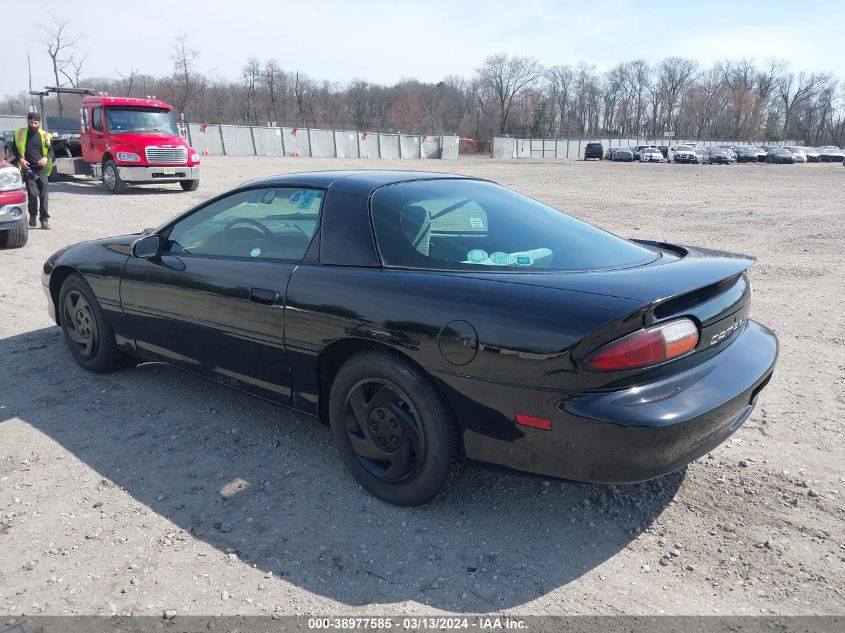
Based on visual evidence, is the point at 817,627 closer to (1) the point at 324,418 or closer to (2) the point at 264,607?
(2) the point at 264,607

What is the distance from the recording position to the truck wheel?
54.7 ft

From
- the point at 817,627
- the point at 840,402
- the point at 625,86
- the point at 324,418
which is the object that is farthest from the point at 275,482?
the point at 625,86

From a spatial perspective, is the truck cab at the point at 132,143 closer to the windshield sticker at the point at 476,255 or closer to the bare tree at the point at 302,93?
the windshield sticker at the point at 476,255

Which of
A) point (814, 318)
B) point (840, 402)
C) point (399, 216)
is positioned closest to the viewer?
point (399, 216)

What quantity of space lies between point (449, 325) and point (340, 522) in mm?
1030

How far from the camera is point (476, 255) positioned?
3066 mm

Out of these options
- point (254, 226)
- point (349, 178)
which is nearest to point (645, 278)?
point (349, 178)

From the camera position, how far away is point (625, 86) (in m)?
117

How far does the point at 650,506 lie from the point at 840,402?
192 cm

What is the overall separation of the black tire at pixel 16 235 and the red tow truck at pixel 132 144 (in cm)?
739

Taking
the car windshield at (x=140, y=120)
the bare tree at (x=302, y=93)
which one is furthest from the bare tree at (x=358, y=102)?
the car windshield at (x=140, y=120)

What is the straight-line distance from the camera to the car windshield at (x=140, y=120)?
54.3 feet

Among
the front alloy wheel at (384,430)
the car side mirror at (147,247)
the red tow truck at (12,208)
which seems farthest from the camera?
the red tow truck at (12,208)

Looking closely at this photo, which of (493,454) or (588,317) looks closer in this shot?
(588,317)
